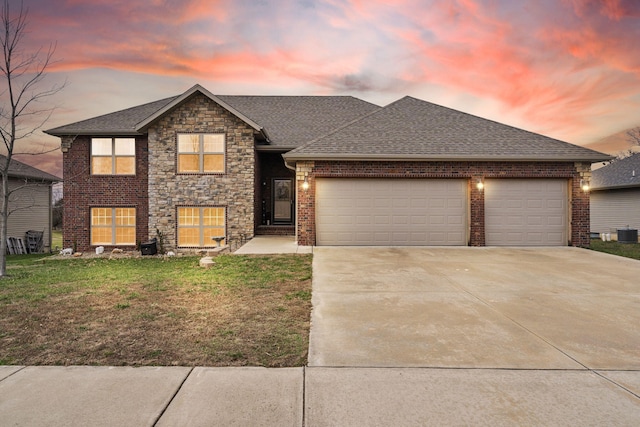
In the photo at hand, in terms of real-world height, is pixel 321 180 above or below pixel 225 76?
below

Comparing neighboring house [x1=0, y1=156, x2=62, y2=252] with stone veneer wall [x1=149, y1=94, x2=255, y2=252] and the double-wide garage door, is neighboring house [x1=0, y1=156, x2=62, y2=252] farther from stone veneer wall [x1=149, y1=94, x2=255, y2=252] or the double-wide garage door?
the double-wide garage door

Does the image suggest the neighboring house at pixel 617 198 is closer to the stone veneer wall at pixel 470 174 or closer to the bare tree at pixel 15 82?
the stone veneer wall at pixel 470 174

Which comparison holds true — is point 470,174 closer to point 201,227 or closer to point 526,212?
point 526,212

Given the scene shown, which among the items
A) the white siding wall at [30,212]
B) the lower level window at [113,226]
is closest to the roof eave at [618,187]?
the lower level window at [113,226]

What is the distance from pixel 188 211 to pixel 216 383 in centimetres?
1208

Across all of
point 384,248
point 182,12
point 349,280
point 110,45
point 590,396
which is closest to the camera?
point 590,396

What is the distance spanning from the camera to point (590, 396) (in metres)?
2.80

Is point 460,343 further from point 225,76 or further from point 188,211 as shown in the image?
point 225,76

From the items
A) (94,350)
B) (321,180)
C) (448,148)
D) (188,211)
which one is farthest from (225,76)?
(94,350)

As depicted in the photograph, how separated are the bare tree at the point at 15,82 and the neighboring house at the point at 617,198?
86.1 feet

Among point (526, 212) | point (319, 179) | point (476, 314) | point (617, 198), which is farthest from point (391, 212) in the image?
point (617, 198)

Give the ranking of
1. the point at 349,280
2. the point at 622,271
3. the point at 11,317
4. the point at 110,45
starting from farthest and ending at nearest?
the point at 110,45 < the point at 622,271 < the point at 349,280 < the point at 11,317

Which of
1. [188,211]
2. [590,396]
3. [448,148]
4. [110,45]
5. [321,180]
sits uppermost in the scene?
[110,45]

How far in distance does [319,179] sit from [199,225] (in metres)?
5.66
